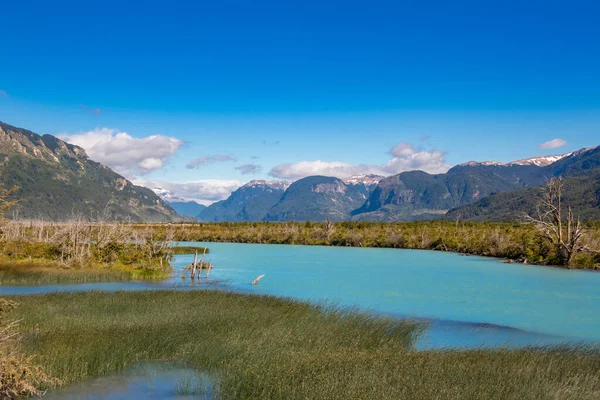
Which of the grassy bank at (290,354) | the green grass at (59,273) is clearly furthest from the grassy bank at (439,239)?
the grassy bank at (290,354)

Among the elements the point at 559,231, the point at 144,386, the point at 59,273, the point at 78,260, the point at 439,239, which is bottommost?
the point at 144,386

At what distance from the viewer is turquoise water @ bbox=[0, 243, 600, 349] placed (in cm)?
2698

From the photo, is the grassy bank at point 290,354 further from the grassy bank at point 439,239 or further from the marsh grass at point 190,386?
the grassy bank at point 439,239

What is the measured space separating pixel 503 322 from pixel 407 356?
1499 cm

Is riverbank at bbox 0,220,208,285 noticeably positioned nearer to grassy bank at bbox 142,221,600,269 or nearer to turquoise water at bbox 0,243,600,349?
turquoise water at bbox 0,243,600,349

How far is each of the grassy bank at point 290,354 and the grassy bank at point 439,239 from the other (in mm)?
45993

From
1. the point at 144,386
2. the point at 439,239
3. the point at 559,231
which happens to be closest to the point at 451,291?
the point at 559,231

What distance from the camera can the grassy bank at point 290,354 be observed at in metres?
13.7

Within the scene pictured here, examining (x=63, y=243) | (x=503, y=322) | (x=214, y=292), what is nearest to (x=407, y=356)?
(x=503, y=322)

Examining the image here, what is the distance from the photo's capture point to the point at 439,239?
9719 centimetres

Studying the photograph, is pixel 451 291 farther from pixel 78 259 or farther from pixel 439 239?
pixel 439 239

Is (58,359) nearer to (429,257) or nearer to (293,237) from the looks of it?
(429,257)

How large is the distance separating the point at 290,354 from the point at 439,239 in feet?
275

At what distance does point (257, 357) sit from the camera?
675 inches
